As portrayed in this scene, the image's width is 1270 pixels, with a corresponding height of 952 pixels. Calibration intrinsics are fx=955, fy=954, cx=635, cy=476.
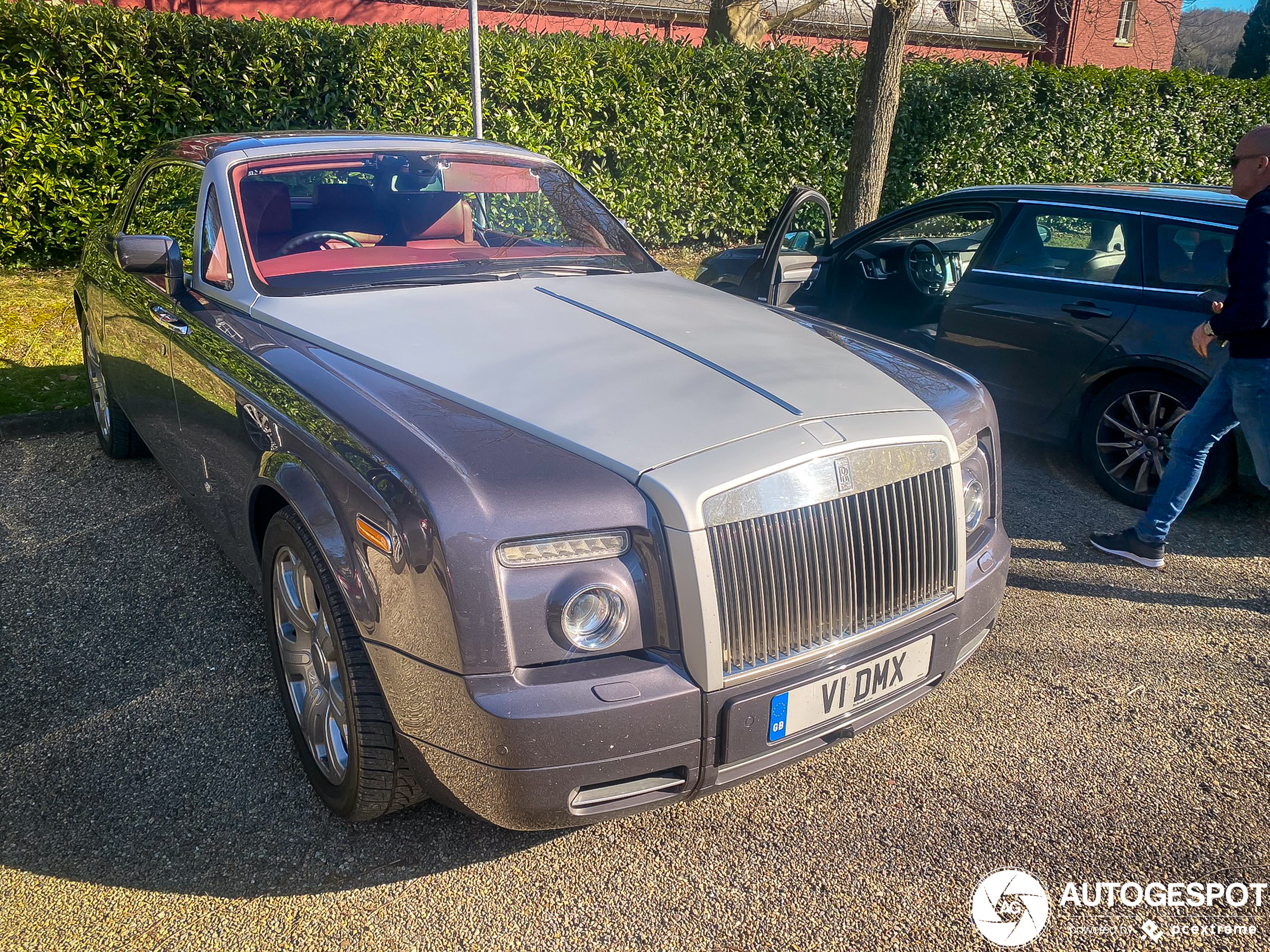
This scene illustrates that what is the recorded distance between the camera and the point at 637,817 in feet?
9.16

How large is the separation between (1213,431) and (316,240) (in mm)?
3891

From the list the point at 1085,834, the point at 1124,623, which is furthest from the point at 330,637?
the point at 1124,623

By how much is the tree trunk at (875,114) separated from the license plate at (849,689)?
7898mm

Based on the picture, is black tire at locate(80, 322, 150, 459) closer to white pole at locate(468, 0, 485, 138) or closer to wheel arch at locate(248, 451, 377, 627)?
wheel arch at locate(248, 451, 377, 627)

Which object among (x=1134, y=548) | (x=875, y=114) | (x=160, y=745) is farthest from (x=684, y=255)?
(x=160, y=745)

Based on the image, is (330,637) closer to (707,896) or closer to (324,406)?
(324,406)

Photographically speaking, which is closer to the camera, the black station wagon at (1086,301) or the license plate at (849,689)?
the license plate at (849,689)

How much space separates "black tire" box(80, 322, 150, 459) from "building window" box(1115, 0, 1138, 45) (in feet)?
111

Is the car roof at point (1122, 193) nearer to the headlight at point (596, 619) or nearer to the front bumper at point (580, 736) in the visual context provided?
the front bumper at point (580, 736)

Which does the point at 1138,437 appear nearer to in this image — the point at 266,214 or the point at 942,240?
the point at 942,240

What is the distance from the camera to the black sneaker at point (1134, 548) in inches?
175

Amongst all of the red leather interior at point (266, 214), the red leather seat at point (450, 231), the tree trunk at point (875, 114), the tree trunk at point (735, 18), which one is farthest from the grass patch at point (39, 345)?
the tree trunk at point (735, 18)

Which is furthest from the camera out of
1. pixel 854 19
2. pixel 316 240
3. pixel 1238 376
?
pixel 854 19

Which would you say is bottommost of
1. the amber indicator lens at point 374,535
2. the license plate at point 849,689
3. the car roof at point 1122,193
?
the license plate at point 849,689
